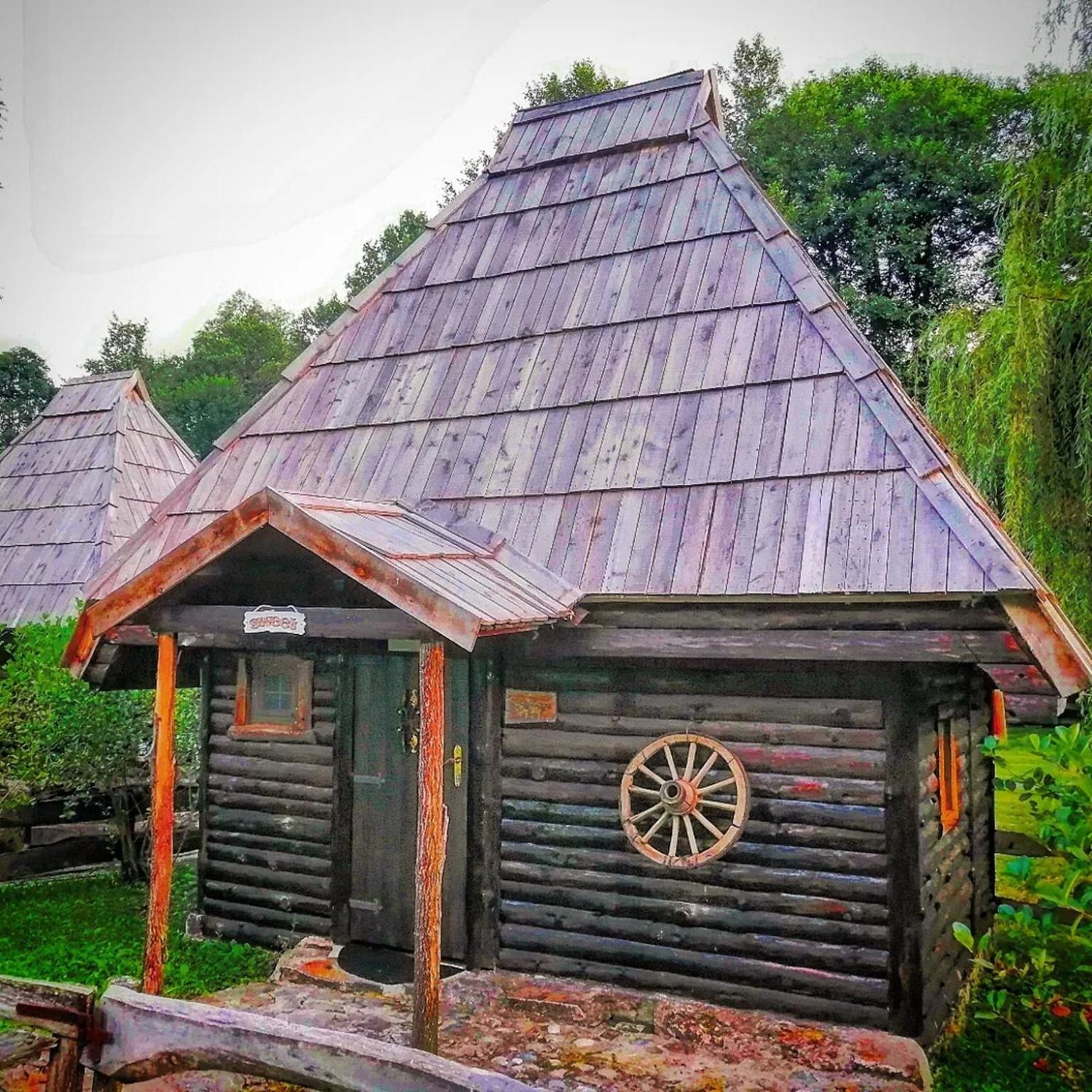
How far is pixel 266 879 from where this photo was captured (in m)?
7.39

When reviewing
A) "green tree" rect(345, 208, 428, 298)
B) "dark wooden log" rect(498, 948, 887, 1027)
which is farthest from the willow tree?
"green tree" rect(345, 208, 428, 298)

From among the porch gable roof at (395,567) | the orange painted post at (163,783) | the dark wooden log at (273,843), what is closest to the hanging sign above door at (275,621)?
the porch gable roof at (395,567)

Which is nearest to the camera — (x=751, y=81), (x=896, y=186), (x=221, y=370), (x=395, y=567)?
(x=395, y=567)

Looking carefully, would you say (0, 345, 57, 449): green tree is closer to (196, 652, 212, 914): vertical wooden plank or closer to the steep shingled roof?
Answer: the steep shingled roof

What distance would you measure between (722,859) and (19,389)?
1302 inches

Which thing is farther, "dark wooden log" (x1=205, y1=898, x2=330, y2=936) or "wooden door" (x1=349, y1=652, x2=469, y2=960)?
"dark wooden log" (x1=205, y1=898, x2=330, y2=936)

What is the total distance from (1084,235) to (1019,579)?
305 inches

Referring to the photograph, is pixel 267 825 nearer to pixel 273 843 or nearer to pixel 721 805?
pixel 273 843

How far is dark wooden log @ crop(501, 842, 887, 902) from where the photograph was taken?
5.40 m

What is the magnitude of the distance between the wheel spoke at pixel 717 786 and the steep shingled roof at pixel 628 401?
4.27 feet

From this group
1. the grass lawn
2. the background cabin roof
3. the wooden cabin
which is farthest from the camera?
the background cabin roof

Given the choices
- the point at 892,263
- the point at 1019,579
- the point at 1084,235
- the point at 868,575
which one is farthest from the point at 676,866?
the point at 892,263

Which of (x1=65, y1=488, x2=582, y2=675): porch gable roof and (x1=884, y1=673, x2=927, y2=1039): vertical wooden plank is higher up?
(x1=65, y1=488, x2=582, y2=675): porch gable roof

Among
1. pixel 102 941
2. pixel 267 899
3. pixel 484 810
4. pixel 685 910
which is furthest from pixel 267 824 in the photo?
pixel 685 910
